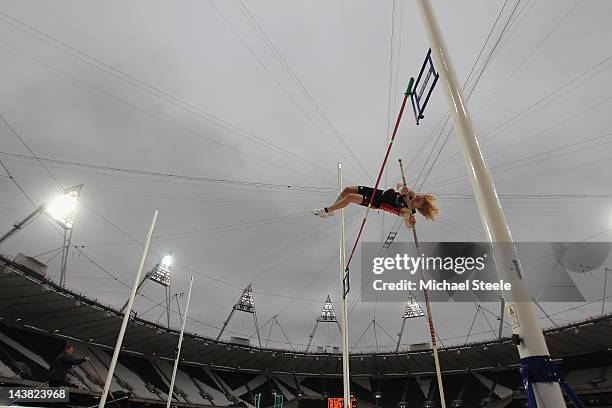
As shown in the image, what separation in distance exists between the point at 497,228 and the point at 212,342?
74.9 ft

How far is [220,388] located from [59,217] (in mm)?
17054

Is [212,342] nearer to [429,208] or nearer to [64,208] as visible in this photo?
[64,208]

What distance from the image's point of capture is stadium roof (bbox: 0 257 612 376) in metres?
15.4

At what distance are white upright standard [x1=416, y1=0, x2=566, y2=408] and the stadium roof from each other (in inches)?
623

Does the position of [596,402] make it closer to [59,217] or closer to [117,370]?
[117,370]

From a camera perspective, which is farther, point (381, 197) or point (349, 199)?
point (381, 197)

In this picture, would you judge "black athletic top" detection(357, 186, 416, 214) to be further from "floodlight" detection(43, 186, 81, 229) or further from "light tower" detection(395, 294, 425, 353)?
"light tower" detection(395, 294, 425, 353)

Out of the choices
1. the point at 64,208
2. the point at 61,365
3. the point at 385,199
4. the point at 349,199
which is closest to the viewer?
the point at 349,199

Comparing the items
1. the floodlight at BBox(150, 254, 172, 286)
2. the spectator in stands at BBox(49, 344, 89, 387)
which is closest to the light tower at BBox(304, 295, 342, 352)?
the floodlight at BBox(150, 254, 172, 286)

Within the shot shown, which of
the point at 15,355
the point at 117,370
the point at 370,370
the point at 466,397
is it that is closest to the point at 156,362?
the point at 117,370

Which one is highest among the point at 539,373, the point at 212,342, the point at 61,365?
the point at 212,342

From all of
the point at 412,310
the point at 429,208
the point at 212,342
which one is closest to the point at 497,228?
the point at 429,208

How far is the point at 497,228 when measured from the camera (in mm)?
2555

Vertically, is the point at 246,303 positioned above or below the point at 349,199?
above
